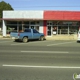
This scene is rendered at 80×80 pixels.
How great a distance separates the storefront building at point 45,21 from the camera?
33438mm

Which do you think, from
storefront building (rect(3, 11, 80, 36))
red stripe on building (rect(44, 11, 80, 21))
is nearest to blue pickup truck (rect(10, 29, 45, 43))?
storefront building (rect(3, 11, 80, 36))

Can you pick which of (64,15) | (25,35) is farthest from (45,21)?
(25,35)

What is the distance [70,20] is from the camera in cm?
3362

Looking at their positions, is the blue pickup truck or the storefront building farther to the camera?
the storefront building

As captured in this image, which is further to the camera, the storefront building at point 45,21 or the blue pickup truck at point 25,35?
the storefront building at point 45,21

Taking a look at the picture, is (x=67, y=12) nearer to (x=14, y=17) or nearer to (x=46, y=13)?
(x=46, y=13)

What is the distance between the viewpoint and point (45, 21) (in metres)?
34.2

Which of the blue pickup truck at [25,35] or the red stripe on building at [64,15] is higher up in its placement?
the red stripe on building at [64,15]

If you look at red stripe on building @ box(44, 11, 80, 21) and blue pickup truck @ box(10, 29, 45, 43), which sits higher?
red stripe on building @ box(44, 11, 80, 21)

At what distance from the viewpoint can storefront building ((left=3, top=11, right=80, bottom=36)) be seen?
1316 inches

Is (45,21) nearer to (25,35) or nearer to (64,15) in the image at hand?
(64,15)

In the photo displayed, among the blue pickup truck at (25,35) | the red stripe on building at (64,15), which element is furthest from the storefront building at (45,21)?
the blue pickup truck at (25,35)

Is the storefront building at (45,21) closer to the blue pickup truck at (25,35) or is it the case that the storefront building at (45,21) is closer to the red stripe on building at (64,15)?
the red stripe on building at (64,15)

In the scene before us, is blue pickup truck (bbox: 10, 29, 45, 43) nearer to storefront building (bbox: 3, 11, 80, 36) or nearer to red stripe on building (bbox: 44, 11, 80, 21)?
storefront building (bbox: 3, 11, 80, 36)
